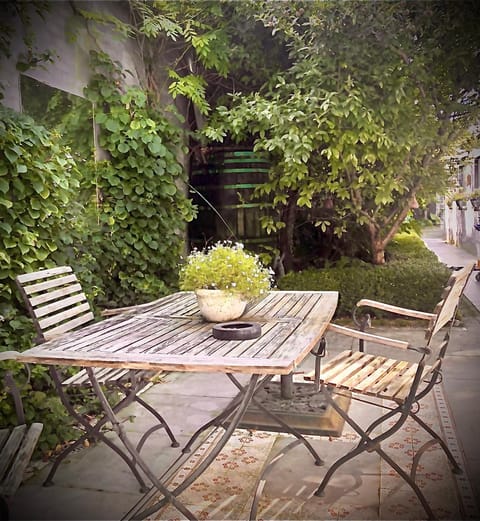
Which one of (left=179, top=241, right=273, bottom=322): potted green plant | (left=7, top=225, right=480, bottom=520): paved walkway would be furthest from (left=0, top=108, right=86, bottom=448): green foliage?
(left=179, top=241, right=273, bottom=322): potted green plant

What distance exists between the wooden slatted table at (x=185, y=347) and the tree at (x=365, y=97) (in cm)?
243

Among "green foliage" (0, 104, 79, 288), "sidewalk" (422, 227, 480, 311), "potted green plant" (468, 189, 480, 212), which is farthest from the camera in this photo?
"sidewalk" (422, 227, 480, 311)

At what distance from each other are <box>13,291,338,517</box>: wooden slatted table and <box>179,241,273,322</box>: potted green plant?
8 centimetres

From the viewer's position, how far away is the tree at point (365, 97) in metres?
4.35

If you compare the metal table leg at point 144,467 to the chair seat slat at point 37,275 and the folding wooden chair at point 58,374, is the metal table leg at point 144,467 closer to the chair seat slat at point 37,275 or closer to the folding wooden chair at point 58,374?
the folding wooden chair at point 58,374

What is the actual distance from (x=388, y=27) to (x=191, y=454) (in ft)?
12.1

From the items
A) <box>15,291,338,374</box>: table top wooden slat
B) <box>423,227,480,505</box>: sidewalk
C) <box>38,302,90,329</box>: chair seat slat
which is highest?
<box>38,302,90,329</box>: chair seat slat

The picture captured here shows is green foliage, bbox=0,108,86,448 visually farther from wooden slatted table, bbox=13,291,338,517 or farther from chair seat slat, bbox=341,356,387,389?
chair seat slat, bbox=341,356,387,389

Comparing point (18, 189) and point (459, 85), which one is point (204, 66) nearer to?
point (459, 85)

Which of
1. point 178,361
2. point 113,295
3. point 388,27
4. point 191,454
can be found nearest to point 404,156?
point 388,27

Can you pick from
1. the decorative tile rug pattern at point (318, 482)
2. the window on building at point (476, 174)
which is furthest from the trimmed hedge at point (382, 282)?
the decorative tile rug pattern at point (318, 482)

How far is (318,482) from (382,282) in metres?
3.23

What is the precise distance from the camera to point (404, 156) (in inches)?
191

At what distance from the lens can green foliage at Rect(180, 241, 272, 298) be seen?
2078 mm
